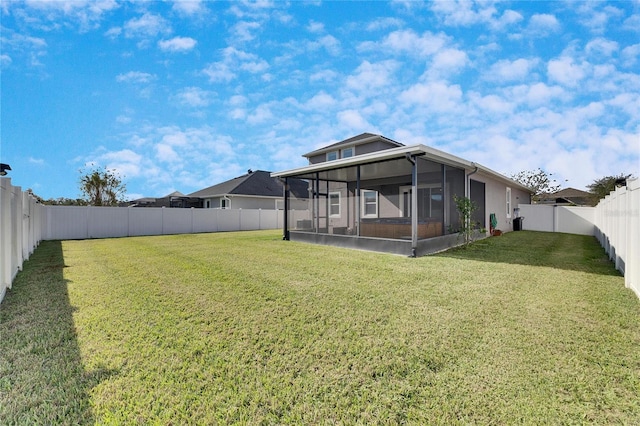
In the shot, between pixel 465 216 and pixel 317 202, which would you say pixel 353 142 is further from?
pixel 465 216

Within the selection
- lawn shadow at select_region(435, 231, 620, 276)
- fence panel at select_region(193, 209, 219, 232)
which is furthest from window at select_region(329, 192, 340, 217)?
fence panel at select_region(193, 209, 219, 232)

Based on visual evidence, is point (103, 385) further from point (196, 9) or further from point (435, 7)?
point (435, 7)

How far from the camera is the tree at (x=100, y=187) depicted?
71.1ft

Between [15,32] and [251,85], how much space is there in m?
6.37

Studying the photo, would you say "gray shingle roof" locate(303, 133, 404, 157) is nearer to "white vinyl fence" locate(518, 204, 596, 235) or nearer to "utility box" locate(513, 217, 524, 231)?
"utility box" locate(513, 217, 524, 231)

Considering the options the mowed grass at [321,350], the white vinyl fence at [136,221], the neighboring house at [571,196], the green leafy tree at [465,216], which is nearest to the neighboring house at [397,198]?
the green leafy tree at [465,216]

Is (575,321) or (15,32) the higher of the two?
(15,32)

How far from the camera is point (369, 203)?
12445 millimetres

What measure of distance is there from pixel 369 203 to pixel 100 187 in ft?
69.2

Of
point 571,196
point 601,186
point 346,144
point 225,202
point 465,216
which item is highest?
point 346,144

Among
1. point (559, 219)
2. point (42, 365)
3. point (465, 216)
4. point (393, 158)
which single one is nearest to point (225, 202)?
point (393, 158)

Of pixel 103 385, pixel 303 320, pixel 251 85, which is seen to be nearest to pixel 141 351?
pixel 103 385

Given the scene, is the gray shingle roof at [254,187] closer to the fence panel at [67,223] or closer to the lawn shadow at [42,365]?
the fence panel at [67,223]

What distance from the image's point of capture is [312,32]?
9.22 metres
